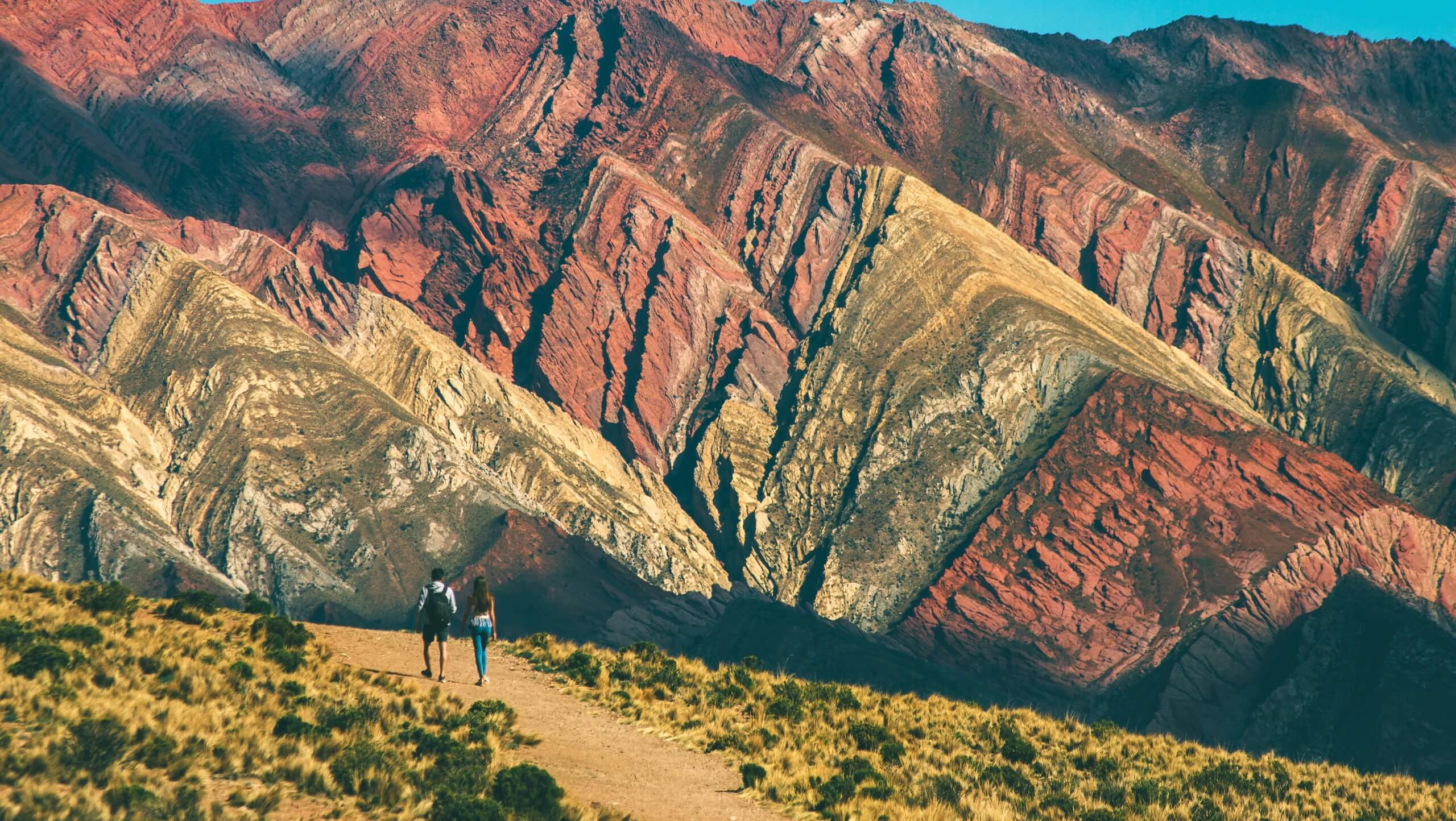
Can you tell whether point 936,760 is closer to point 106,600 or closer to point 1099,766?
point 1099,766

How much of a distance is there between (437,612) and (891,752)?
12.8 meters

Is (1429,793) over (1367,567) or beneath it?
beneath

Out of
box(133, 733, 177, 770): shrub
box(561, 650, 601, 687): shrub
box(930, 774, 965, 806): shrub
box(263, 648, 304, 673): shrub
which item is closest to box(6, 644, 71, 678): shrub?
box(133, 733, 177, 770): shrub

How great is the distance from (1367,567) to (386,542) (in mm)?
145765

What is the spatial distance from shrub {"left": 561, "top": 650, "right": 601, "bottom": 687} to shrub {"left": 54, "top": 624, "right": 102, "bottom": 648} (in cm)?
1324

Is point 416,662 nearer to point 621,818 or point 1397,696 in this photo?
point 621,818

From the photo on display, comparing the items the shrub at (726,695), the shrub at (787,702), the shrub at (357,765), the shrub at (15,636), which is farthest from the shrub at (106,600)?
the shrub at (787,702)

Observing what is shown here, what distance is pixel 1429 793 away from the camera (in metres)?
39.6

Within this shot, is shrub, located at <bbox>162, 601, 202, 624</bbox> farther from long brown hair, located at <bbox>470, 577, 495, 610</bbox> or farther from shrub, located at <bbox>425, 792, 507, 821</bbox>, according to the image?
shrub, located at <bbox>425, 792, 507, 821</bbox>

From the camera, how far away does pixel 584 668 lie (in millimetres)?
40125

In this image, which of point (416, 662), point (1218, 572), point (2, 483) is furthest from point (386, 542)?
point (416, 662)

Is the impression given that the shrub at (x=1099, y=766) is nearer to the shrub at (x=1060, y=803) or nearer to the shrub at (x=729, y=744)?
the shrub at (x=1060, y=803)

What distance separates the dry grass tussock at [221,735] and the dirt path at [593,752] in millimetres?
1342

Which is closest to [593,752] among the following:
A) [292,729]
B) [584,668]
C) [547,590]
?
[292,729]
